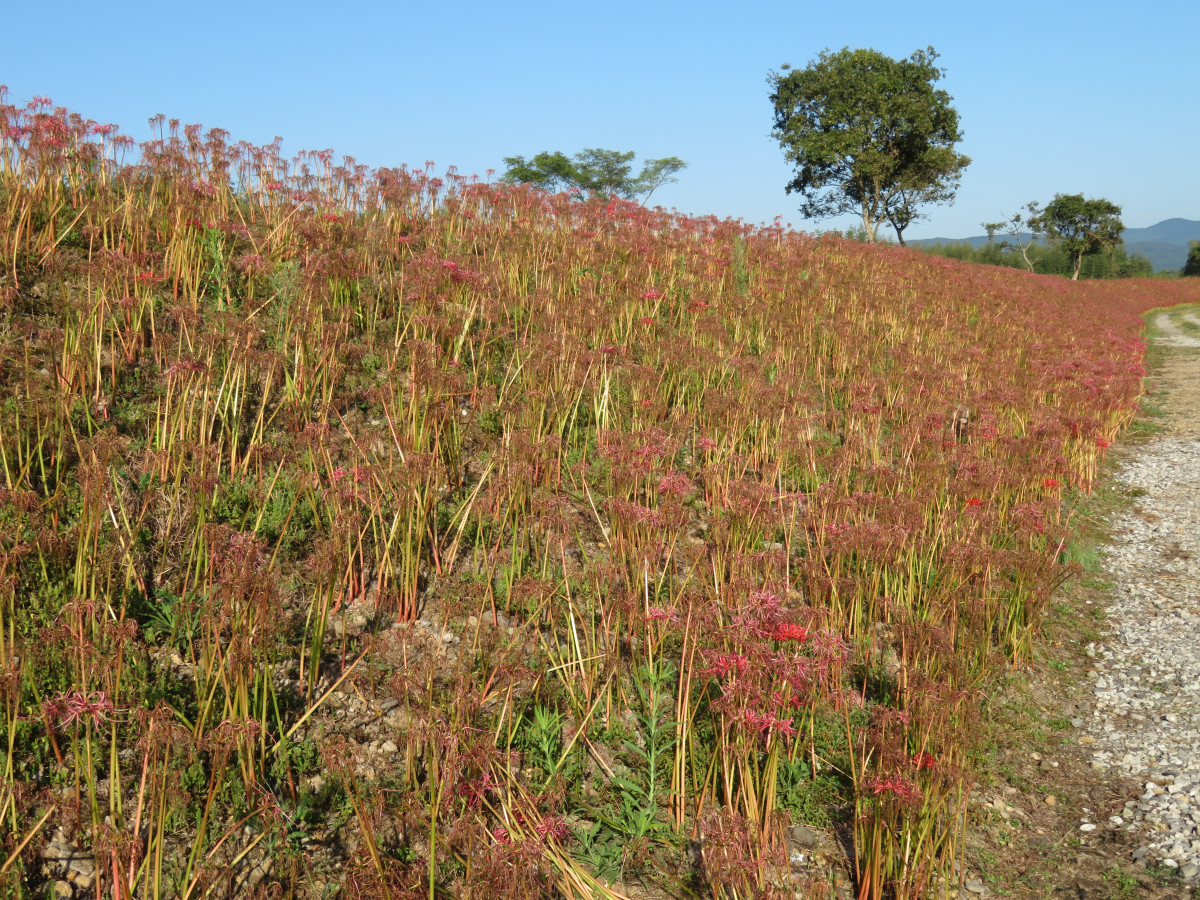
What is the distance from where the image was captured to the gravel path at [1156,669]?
152 inches

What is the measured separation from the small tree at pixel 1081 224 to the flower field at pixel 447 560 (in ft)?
201

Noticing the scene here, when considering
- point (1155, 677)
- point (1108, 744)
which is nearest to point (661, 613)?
point (1108, 744)

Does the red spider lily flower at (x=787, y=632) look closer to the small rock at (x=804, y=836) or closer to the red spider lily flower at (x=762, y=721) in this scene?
the red spider lily flower at (x=762, y=721)

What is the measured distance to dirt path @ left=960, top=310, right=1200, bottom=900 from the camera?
11.6 feet

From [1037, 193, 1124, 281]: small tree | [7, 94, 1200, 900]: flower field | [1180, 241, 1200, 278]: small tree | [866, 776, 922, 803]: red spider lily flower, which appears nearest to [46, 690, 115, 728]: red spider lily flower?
[7, 94, 1200, 900]: flower field

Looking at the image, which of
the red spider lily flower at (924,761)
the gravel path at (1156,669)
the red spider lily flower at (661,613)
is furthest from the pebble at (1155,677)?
the red spider lily flower at (661,613)

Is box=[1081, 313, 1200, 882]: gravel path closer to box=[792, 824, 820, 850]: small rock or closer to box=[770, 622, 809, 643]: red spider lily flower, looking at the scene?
box=[792, 824, 820, 850]: small rock

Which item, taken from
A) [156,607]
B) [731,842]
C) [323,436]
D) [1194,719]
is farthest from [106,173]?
[1194,719]

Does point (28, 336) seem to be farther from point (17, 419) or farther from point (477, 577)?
point (477, 577)

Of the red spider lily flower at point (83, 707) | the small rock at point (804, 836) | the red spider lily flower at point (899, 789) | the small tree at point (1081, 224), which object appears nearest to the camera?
the red spider lily flower at point (83, 707)

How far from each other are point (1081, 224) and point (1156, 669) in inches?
2643

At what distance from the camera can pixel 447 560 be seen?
4.74m

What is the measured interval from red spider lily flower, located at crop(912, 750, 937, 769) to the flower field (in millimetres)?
50

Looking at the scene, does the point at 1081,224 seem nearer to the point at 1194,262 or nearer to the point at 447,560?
the point at 1194,262
